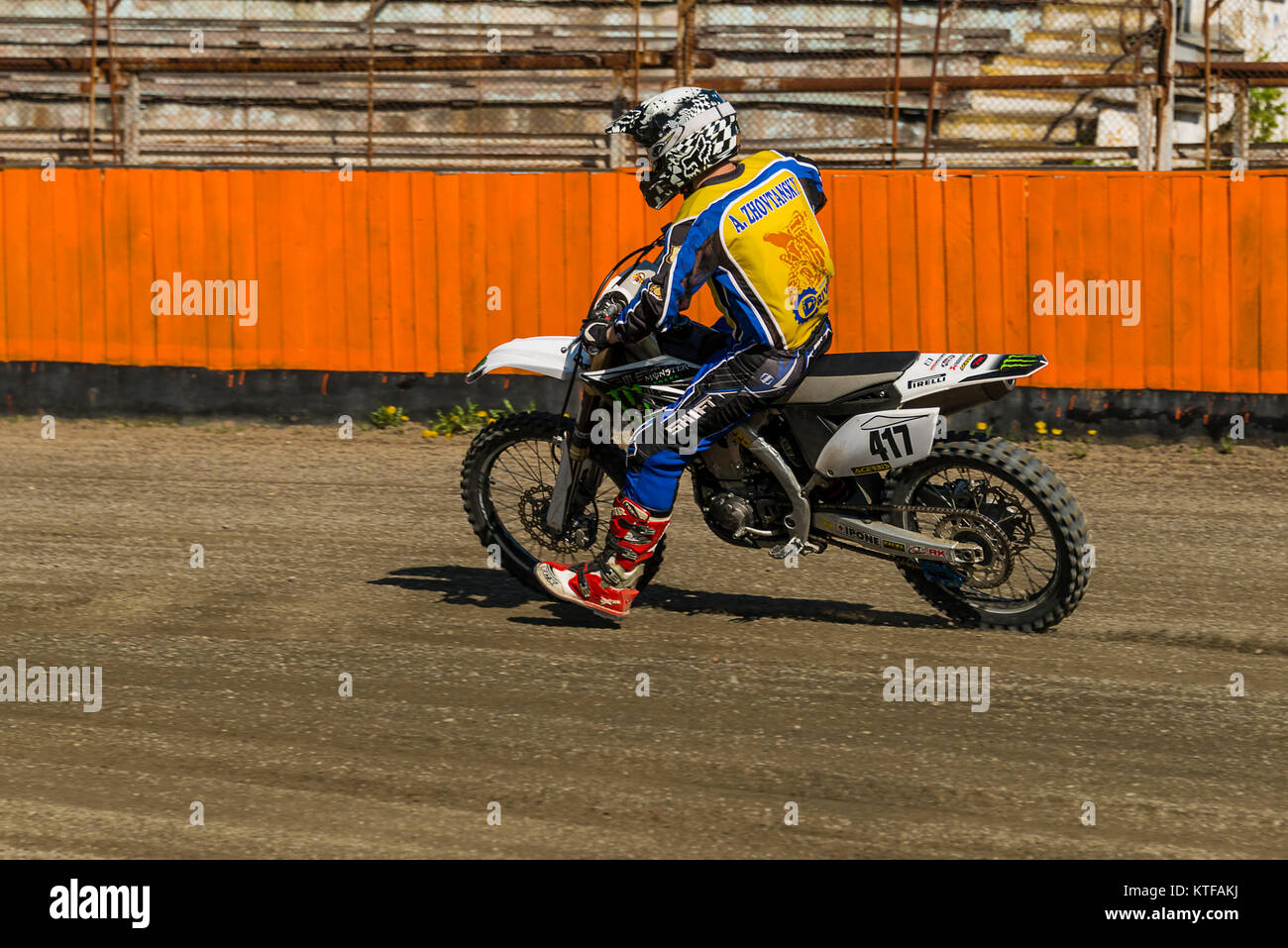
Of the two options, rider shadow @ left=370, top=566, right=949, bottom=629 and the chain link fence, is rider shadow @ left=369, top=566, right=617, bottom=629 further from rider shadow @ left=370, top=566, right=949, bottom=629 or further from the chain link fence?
the chain link fence

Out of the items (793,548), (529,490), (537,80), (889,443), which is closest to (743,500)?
(793,548)

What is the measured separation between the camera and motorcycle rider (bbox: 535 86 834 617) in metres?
5.93

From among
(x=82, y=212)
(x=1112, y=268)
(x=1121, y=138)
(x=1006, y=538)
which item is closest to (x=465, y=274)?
(x=82, y=212)

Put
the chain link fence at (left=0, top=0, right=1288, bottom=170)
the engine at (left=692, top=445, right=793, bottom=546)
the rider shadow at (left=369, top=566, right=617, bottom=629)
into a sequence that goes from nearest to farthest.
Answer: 1. the engine at (left=692, top=445, right=793, bottom=546)
2. the rider shadow at (left=369, top=566, right=617, bottom=629)
3. the chain link fence at (left=0, top=0, right=1288, bottom=170)

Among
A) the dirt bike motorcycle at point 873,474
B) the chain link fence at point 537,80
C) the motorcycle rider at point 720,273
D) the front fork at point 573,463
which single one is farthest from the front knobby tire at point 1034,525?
the chain link fence at point 537,80

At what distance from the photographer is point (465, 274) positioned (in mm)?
11969

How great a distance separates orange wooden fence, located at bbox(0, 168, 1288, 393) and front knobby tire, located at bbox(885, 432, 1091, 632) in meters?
5.13

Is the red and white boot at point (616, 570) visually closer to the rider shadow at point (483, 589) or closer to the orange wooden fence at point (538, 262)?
the rider shadow at point (483, 589)

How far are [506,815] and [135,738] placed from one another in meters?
1.50

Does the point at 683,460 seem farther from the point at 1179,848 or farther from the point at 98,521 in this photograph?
the point at 98,521

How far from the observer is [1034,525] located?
20.0ft

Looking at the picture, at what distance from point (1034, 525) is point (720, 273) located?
167 centimetres
